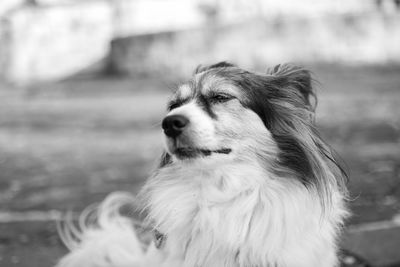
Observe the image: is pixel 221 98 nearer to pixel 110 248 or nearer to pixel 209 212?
pixel 209 212

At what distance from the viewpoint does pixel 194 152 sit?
265 centimetres

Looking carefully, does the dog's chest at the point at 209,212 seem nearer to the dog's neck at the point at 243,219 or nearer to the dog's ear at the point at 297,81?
the dog's neck at the point at 243,219

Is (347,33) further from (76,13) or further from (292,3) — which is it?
(76,13)

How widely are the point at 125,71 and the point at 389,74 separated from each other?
9.86 m

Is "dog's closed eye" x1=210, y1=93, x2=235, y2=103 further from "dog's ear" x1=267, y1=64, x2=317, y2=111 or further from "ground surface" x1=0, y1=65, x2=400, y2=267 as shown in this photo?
"ground surface" x1=0, y1=65, x2=400, y2=267

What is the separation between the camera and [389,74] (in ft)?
52.7

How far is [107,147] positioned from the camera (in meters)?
8.35

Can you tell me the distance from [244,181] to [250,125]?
0.31m

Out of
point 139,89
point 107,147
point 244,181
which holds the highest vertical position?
point 244,181

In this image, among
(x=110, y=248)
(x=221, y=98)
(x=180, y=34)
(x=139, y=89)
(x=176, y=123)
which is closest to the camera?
(x=176, y=123)

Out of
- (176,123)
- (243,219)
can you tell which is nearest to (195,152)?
(176,123)

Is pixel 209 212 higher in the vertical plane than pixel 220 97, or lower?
lower

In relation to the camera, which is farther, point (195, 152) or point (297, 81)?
point (297, 81)

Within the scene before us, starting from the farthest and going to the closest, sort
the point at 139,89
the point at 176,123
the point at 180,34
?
1. the point at 180,34
2. the point at 139,89
3. the point at 176,123
